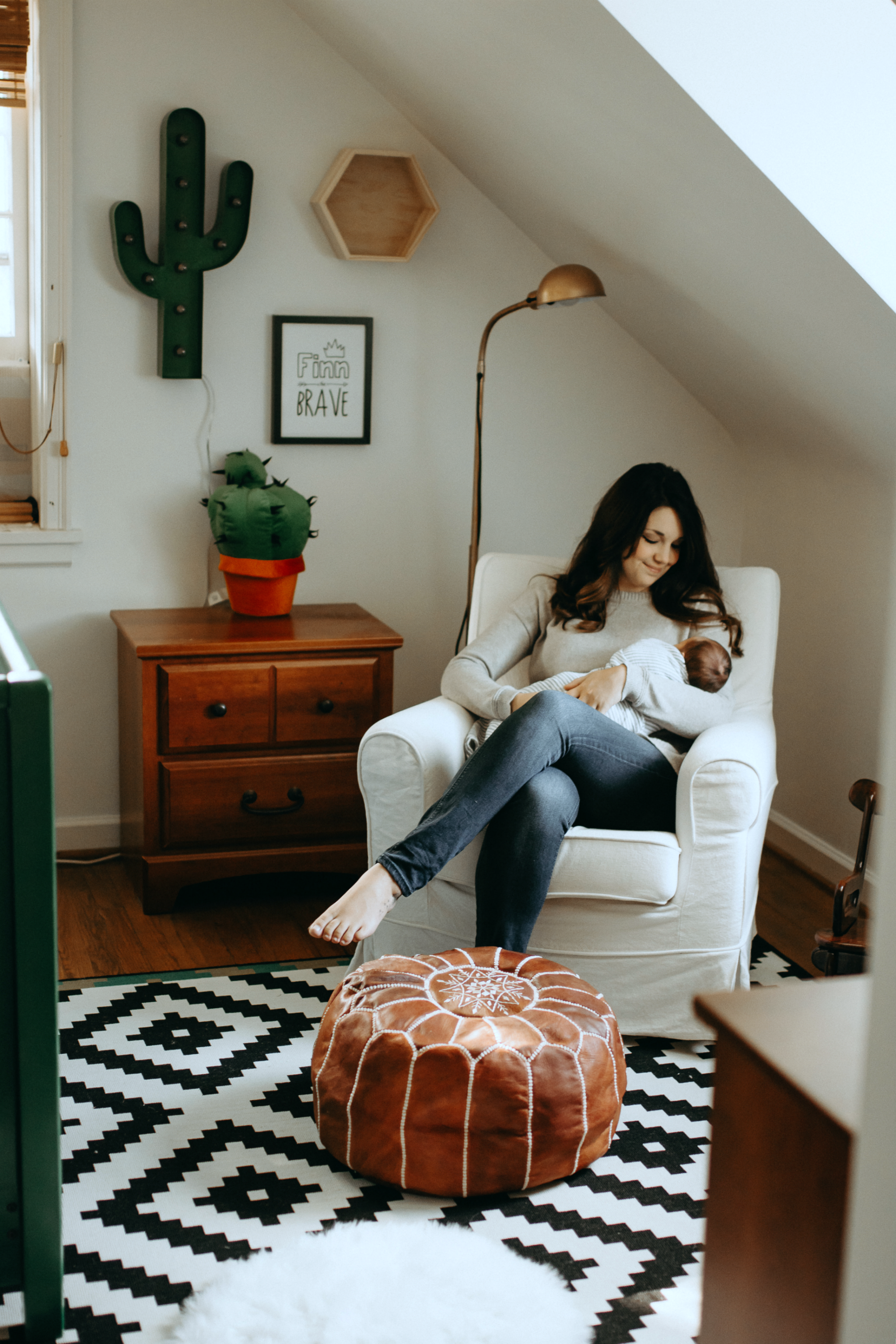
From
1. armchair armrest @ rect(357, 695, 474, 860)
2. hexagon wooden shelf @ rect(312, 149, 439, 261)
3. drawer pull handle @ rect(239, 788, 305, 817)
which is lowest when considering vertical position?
drawer pull handle @ rect(239, 788, 305, 817)

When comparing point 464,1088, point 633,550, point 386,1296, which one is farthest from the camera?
point 633,550

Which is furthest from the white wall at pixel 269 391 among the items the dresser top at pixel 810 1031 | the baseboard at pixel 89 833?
the dresser top at pixel 810 1031

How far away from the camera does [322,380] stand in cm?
316

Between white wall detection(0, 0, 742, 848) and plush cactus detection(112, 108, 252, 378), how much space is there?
0.07 metres

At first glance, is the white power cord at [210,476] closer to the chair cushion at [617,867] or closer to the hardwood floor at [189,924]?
the hardwood floor at [189,924]

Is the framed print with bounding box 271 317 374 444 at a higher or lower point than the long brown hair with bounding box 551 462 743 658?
higher

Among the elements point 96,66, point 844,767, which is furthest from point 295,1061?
point 96,66

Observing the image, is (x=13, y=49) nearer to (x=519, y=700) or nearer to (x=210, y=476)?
(x=210, y=476)

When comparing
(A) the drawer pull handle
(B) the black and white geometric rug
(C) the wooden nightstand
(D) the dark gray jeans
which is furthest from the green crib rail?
(A) the drawer pull handle

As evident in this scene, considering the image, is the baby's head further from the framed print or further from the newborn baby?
the framed print

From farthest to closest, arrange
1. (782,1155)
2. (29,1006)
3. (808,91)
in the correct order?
1. (808,91)
2. (29,1006)
3. (782,1155)

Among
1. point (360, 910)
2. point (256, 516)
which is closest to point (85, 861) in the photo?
point (256, 516)

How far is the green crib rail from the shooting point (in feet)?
4.54

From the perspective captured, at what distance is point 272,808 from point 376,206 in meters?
1.49
